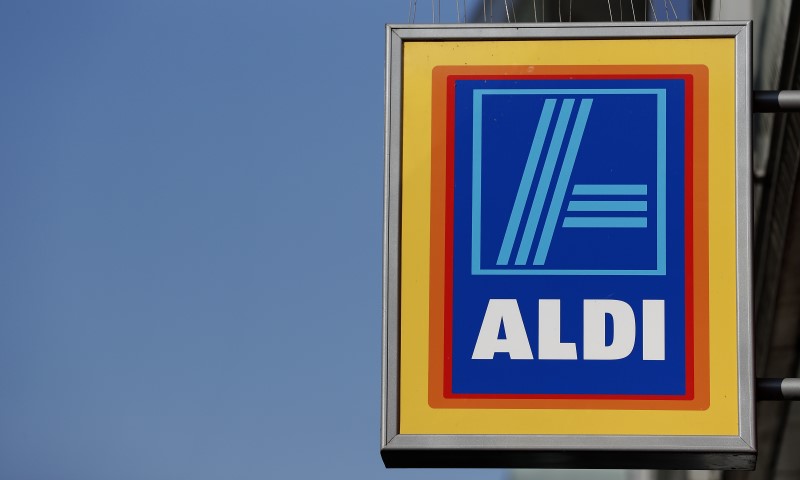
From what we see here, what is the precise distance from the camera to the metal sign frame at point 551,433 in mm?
6984

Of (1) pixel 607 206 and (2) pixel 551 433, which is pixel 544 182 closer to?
(1) pixel 607 206

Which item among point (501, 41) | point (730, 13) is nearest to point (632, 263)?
point (501, 41)

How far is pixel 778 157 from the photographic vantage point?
52.1 feet

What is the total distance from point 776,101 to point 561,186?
43.2 inches

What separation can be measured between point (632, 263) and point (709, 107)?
2.77 feet

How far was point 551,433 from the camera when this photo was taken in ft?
23.1

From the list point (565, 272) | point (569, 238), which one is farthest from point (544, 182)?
point (565, 272)

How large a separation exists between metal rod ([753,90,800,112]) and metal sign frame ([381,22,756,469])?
8 cm

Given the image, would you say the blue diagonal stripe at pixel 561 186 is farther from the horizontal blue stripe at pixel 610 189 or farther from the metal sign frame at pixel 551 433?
the metal sign frame at pixel 551 433

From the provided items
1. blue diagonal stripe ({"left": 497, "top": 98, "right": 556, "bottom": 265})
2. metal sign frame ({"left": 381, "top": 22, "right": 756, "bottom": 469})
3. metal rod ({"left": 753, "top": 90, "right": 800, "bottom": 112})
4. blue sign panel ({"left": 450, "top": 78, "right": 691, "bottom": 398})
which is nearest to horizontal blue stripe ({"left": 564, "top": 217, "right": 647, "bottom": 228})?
blue sign panel ({"left": 450, "top": 78, "right": 691, "bottom": 398})

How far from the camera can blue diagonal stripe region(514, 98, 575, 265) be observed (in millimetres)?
7234

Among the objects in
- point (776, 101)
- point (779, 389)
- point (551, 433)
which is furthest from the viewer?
point (776, 101)

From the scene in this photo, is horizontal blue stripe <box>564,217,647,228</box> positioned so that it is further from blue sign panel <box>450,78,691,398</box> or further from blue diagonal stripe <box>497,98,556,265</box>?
blue diagonal stripe <box>497,98,556,265</box>

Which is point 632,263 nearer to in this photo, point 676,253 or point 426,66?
point 676,253
